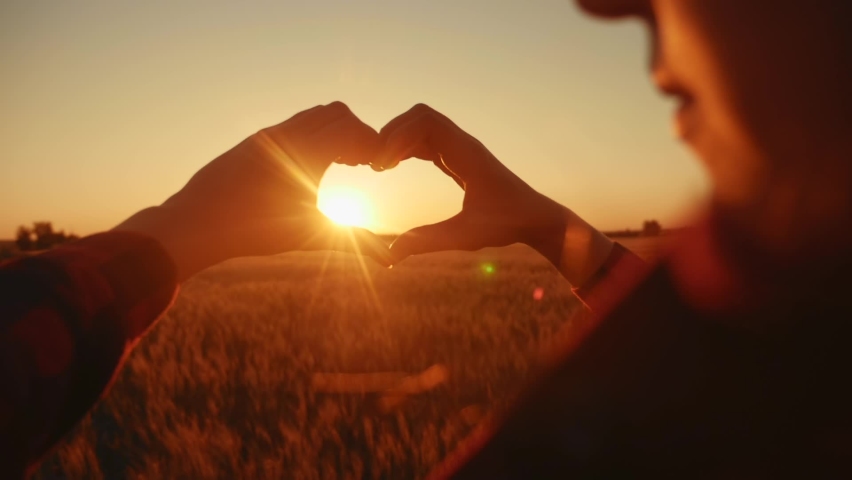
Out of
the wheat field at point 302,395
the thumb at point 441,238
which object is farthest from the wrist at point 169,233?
the wheat field at point 302,395

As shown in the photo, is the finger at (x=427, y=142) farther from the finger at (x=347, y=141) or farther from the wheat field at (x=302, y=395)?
the wheat field at (x=302, y=395)

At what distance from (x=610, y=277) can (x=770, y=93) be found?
3.61 feet

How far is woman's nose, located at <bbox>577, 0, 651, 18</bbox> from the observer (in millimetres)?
746

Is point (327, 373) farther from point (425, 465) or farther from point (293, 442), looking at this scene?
point (425, 465)

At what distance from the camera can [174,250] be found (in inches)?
46.6

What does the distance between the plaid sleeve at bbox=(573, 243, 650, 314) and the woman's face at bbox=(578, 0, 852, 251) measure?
99 centimetres

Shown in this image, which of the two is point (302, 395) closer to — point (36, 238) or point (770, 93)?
point (770, 93)

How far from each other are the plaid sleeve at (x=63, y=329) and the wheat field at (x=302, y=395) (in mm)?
848

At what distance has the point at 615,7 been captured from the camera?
0.77 meters

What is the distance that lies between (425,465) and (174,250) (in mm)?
1680

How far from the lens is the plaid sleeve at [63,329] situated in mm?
734

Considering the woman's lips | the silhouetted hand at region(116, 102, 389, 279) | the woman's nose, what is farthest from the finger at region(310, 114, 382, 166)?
the woman's lips

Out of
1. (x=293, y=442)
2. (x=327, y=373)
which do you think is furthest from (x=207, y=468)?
(x=327, y=373)

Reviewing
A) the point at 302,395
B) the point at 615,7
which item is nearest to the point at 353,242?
the point at 615,7
